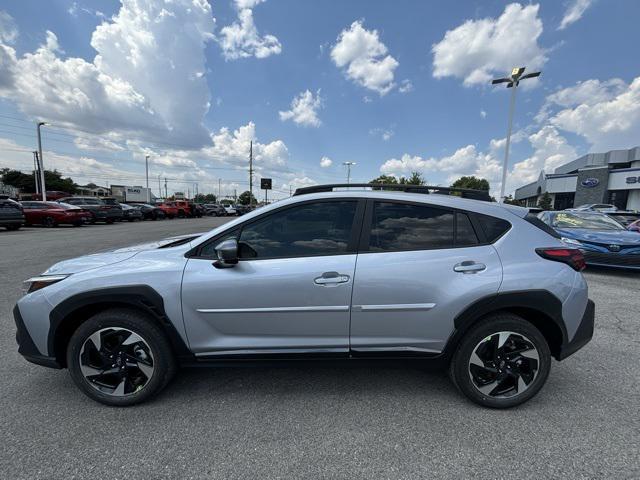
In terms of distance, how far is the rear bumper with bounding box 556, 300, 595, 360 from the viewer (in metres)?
2.46

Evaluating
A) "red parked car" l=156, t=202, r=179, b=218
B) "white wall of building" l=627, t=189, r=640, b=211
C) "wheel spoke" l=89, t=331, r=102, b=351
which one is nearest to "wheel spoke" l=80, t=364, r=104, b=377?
"wheel spoke" l=89, t=331, r=102, b=351

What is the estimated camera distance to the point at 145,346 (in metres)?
2.40

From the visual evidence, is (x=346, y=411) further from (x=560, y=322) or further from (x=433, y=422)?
(x=560, y=322)

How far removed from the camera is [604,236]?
6922 millimetres

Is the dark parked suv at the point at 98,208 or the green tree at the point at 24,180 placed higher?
the green tree at the point at 24,180

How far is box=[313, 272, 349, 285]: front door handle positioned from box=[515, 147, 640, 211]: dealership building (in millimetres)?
51525

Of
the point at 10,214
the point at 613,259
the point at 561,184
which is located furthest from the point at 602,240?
the point at 561,184

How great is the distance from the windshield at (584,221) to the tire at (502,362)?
697cm

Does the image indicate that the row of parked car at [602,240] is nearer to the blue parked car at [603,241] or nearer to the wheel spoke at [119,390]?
the blue parked car at [603,241]

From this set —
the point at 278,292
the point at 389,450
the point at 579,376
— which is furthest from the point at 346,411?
the point at 579,376

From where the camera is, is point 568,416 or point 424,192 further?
point 424,192

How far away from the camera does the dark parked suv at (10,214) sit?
1446 centimetres

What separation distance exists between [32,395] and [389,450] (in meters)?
2.77

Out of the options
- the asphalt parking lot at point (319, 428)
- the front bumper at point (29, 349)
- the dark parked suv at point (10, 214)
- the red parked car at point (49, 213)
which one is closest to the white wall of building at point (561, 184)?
the asphalt parking lot at point (319, 428)
